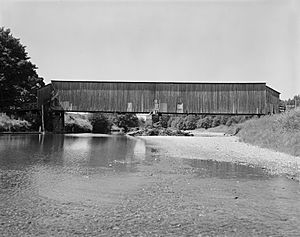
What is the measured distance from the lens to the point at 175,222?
6.18m

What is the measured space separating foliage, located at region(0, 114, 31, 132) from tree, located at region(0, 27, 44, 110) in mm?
3698

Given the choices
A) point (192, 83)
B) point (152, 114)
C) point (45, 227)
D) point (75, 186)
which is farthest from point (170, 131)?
point (45, 227)

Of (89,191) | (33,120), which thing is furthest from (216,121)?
(89,191)

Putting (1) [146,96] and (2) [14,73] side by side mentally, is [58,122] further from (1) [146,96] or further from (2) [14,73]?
(1) [146,96]

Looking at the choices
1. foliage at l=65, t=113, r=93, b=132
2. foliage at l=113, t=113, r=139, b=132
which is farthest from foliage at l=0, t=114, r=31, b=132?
foliage at l=113, t=113, r=139, b=132

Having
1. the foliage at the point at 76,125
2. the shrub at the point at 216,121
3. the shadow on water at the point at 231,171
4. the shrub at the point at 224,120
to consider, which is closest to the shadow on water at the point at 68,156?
the shadow on water at the point at 231,171

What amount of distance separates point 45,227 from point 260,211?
437cm

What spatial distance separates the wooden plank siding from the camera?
161 feet

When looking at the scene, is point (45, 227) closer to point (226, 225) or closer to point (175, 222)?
point (175, 222)

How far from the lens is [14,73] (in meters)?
46.9

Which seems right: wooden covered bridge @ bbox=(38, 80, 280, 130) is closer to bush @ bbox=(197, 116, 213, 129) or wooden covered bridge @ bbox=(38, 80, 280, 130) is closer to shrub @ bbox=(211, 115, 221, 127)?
shrub @ bbox=(211, 115, 221, 127)

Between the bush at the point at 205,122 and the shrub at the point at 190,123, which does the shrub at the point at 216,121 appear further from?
the shrub at the point at 190,123

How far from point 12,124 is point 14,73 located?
27.2 feet

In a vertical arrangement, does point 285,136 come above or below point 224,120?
below
